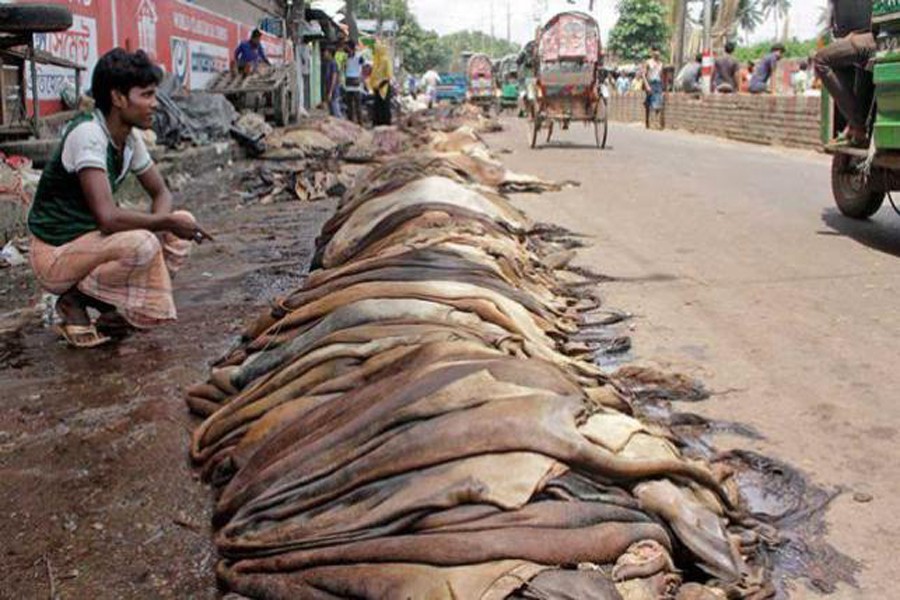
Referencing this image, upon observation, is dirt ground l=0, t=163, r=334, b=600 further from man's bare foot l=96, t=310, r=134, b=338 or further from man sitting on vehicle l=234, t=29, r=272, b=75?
man sitting on vehicle l=234, t=29, r=272, b=75

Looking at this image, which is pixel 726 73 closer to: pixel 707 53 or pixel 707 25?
pixel 707 25

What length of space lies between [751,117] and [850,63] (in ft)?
44.0

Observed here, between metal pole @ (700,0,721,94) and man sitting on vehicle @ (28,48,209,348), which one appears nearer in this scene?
man sitting on vehicle @ (28,48,209,348)

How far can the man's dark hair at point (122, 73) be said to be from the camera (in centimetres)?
412

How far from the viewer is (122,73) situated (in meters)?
4.13

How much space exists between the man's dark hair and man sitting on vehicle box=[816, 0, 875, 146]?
16.4 ft

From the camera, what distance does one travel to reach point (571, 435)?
2.20 m

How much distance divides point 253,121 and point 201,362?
10950mm

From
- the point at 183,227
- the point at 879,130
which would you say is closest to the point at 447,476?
the point at 183,227

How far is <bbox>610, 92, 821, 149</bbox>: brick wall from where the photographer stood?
1705 cm

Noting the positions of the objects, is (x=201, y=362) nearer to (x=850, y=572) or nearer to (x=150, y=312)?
(x=150, y=312)

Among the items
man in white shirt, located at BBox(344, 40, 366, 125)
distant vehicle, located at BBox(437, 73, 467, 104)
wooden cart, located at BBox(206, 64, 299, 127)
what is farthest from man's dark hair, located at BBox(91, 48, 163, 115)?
distant vehicle, located at BBox(437, 73, 467, 104)

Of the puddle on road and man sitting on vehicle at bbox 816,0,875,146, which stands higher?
man sitting on vehicle at bbox 816,0,875,146

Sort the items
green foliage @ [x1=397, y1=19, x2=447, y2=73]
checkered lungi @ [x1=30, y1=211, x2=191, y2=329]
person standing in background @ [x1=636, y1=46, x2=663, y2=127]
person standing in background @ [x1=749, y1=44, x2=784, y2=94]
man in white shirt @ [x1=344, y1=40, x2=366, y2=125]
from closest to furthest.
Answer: checkered lungi @ [x1=30, y1=211, x2=191, y2=329]
person standing in background @ [x1=749, y1=44, x2=784, y2=94]
man in white shirt @ [x1=344, y1=40, x2=366, y2=125]
person standing in background @ [x1=636, y1=46, x2=663, y2=127]
green foliage @ [x1=397, y1=19, x2=447, y2=73]
